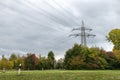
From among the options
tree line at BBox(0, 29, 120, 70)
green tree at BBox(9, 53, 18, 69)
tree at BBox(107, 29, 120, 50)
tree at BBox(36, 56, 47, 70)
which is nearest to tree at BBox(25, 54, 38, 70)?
tree at BBox(36, 56, 47, 70)

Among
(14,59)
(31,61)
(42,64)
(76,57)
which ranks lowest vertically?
(42,64)

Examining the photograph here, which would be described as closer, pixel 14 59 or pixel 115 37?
pixel 115 37

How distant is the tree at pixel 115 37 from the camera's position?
353 feet

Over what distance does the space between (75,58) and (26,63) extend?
3298 cm

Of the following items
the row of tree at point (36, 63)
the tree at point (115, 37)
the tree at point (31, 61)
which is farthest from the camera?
the tree at point (31, 61)

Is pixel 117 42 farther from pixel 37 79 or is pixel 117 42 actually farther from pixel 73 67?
pixel 37 79

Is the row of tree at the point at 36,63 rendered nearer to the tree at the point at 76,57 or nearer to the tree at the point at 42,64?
the tree at the point at 42,64

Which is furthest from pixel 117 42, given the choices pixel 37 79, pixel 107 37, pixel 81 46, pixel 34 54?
pixel 37 79

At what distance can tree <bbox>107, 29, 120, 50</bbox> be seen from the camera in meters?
108

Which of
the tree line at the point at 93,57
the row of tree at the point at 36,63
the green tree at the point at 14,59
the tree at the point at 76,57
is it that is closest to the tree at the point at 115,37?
the tree line at the point at 93,57

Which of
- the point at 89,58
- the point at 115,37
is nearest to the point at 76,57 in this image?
the point at 89,58

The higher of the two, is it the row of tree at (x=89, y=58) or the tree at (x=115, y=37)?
the tree at (x=115, y=37)

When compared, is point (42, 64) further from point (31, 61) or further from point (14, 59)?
point (14, 59)

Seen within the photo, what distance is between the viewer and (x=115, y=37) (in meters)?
109
